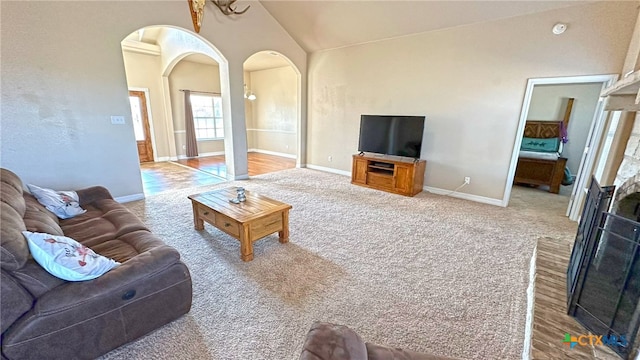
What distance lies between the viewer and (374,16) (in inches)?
171

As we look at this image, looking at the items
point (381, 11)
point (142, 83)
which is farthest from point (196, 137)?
point (381, 11)

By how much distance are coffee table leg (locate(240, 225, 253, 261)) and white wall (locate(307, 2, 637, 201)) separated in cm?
359

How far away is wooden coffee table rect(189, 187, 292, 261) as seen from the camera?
2420mm

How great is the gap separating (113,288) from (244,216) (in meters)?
1.12

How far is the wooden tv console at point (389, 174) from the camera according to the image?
445 centimetres

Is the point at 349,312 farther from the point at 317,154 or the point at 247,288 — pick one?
the point at 317,154

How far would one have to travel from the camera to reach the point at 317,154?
253 inches

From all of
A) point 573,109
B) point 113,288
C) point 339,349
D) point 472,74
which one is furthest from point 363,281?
Answer: point 573,109

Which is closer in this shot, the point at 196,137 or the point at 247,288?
the point at 247,288

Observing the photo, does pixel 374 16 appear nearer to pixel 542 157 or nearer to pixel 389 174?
pixel 389 174

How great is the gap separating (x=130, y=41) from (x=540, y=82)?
7887mm

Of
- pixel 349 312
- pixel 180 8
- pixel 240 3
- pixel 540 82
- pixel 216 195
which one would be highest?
pixel 240 3

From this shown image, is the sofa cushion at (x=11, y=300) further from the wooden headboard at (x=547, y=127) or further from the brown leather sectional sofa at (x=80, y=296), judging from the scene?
the wooden headboard at (x=547, y=127)

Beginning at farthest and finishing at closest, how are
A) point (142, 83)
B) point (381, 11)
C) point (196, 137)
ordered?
1. point (196, 137)
2. point (142, 83)
3. point (381, 11)
